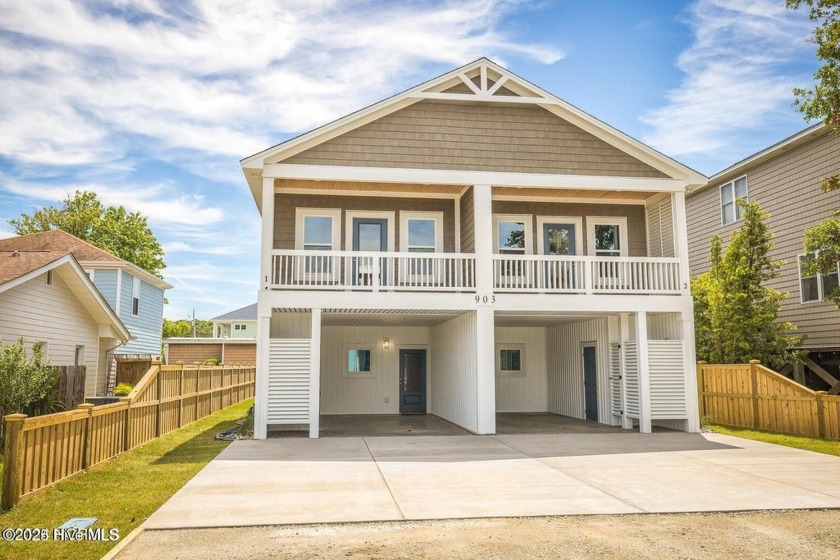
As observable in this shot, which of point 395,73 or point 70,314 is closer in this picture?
point 70,314

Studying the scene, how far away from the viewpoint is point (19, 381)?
428 inches

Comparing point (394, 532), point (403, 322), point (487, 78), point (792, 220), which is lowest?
point (394, 532)

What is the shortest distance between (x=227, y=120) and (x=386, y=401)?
1169cm

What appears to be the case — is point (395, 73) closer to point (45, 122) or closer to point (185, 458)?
point (185, 458)

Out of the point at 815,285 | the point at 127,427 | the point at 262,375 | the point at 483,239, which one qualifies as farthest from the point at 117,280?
the point at 815,285

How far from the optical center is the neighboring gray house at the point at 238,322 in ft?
150

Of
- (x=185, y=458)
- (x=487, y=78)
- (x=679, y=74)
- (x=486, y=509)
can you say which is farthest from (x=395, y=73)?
(x=486, y=509)

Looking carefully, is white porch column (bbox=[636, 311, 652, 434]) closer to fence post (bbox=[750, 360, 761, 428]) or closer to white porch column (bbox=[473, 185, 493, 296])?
fence post (bbox=[750, 360, 761, 428])

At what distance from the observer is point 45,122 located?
2636 cm

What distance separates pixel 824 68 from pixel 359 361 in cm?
1394

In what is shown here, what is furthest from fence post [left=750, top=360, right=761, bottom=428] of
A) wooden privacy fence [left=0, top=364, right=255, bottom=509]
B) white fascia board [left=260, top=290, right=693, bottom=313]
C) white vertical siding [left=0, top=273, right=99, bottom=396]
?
white vertical siding [left=0, top=273, right=99, bottom=396]

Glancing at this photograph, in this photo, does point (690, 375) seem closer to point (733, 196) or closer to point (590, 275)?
point (590, 275)

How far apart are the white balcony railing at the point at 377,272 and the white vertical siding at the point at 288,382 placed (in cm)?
137

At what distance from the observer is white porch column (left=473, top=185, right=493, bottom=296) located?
14.4 metres
